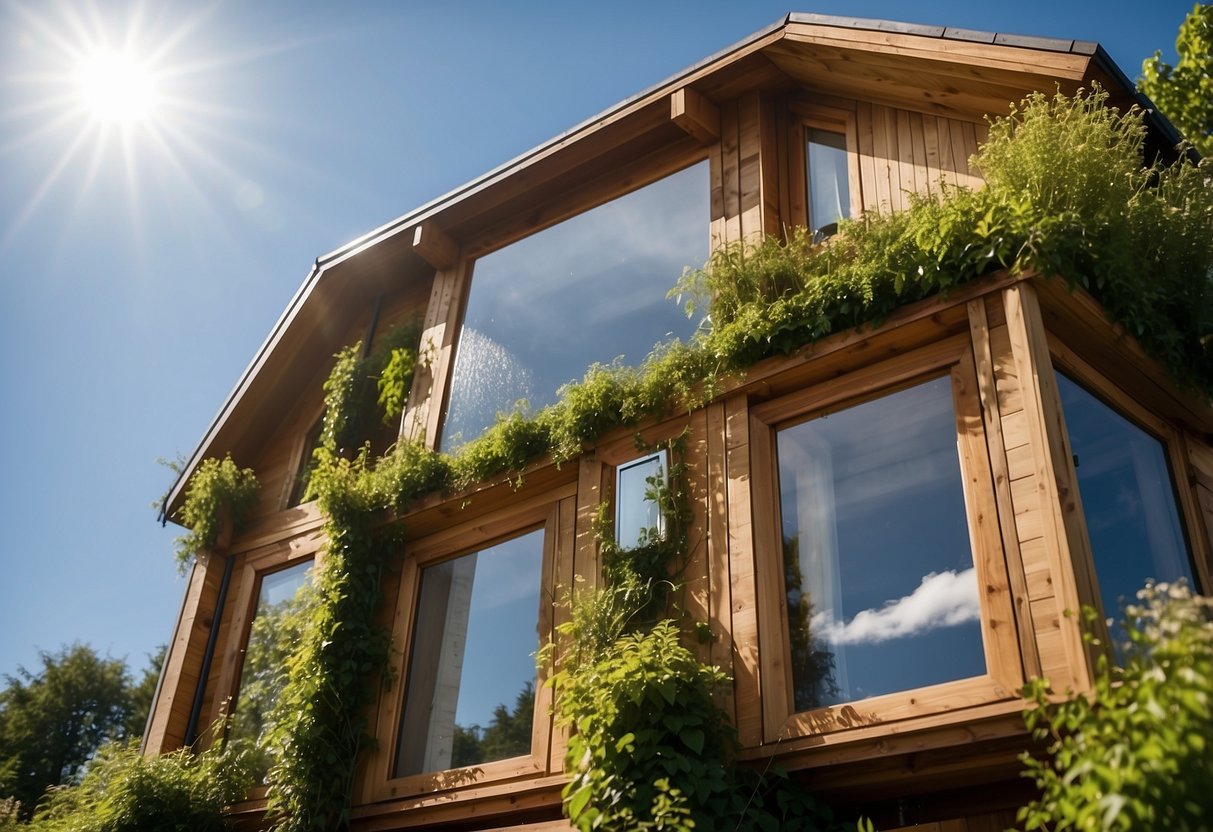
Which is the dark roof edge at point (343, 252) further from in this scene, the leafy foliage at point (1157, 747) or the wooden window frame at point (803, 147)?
the leafy foliage at point (1157, 747)

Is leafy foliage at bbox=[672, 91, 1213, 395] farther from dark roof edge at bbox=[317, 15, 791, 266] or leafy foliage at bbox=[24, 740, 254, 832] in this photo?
leafy foliage at bbox=[24, 740, 254, 832]

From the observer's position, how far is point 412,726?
28.3 ft

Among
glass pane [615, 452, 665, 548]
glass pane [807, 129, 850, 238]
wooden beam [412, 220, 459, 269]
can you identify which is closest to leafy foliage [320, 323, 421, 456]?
wooden beam [412, 220, 459, 269]

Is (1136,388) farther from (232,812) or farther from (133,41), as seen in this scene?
(133,41)

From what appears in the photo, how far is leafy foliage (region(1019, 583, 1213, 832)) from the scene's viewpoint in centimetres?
381

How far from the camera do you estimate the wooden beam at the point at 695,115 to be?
916 centimetres

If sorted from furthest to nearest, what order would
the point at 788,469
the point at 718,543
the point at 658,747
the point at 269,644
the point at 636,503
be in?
the point at 269,644, the point at 636,503, the point at 788,469, the point at 718,543, the point at 658,747

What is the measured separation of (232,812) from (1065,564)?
21.8 ft

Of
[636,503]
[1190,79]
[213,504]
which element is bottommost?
[636,503]

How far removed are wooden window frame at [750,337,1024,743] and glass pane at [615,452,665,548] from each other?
0.73 metres

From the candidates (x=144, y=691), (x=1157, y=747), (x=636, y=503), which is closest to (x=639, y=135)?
(x=636, y=503)

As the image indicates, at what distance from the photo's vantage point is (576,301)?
9617 millimetres

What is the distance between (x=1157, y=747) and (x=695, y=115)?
6426 mm

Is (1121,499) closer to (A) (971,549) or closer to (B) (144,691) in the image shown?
(A) (971,549)
